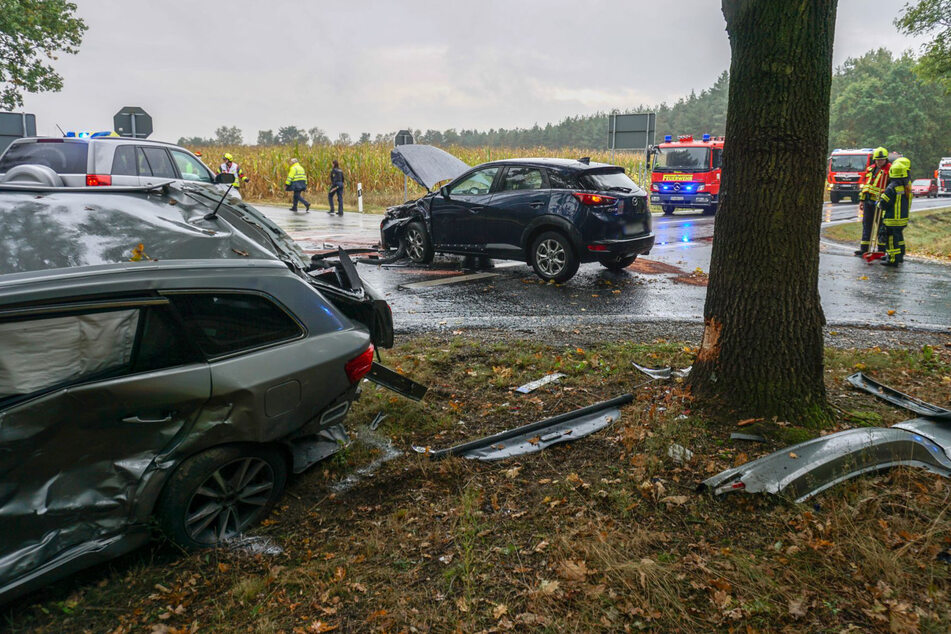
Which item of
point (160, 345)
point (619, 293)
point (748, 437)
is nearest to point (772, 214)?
point (748, 437)

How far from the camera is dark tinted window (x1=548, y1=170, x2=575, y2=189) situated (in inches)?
396

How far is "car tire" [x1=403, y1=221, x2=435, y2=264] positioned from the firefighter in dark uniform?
8.17 metres

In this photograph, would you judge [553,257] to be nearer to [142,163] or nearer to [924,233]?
[142,163]

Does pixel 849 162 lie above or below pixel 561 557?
above

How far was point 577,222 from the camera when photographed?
32.4ft

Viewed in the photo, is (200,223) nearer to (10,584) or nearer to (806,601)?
(10,584)

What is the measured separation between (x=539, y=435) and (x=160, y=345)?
2.42 metres

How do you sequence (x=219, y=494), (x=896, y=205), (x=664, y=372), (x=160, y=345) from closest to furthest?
(x=160, y=345)
(x=219, y=494)
(x=664, y=372)
(x=896, y=205)

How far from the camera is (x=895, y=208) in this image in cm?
1209

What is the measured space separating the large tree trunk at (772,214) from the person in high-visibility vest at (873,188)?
10523 mm

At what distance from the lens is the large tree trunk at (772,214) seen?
3918 millimetres

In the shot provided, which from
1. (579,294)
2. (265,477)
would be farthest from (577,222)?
(265,477)

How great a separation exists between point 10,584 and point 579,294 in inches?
304

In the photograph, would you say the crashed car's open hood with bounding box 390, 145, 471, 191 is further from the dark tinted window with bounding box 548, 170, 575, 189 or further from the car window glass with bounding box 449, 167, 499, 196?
the dark tinted window with bounding box 548, 170, 575, 189
